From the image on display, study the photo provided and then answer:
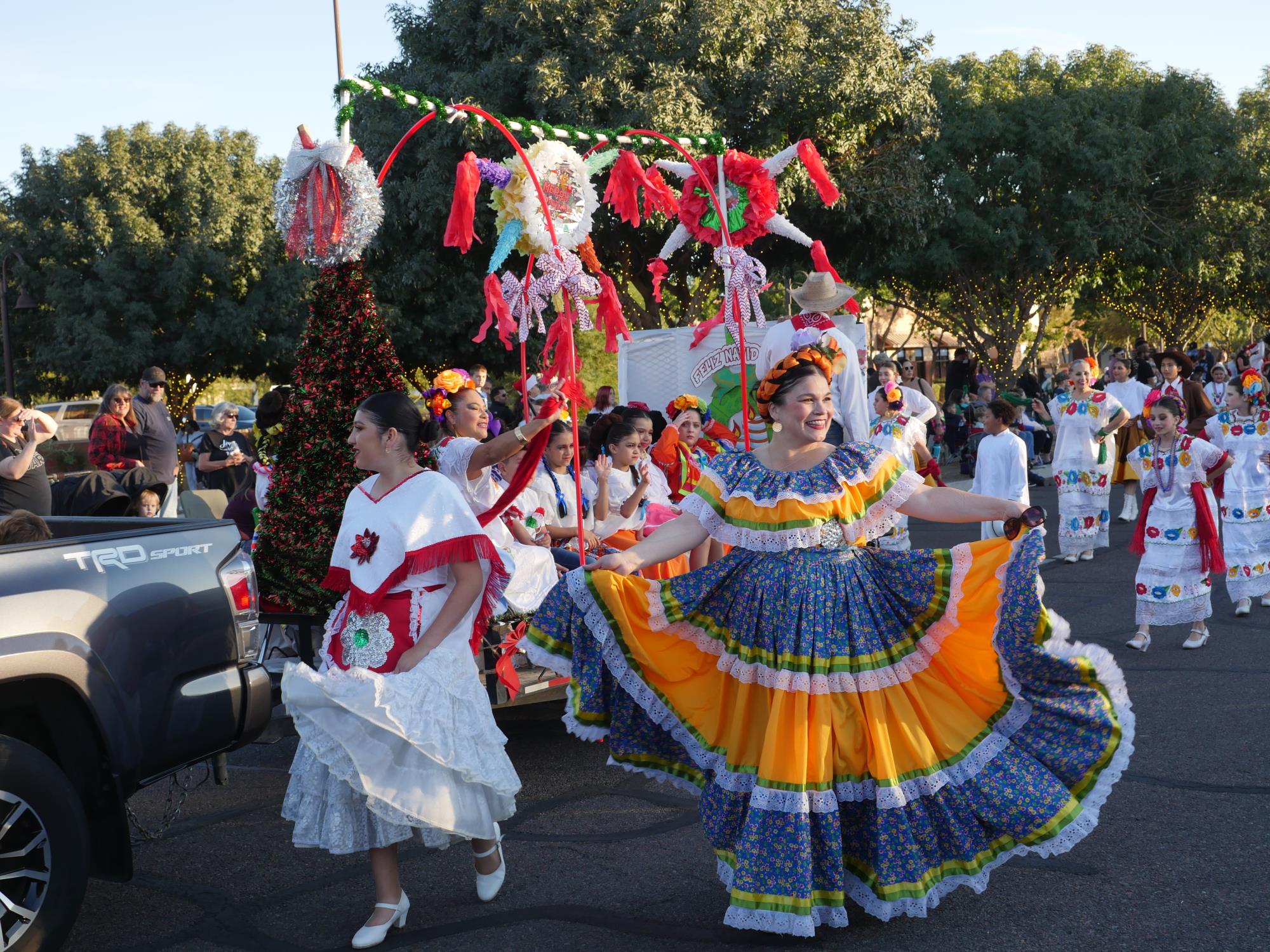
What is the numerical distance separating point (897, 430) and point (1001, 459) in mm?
1516

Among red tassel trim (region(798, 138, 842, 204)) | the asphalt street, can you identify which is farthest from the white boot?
the asphalt street

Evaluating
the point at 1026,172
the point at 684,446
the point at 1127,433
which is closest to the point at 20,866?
Result: the point at 684,446

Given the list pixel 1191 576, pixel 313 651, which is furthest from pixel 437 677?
pixel 1191 576

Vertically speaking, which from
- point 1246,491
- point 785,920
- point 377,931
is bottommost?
point 377,931

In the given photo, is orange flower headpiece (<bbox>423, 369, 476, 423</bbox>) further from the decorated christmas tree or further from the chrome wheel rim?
the chrome wheel rim

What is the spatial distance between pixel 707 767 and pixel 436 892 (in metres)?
1.25

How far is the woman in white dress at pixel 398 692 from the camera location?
396 centimetres

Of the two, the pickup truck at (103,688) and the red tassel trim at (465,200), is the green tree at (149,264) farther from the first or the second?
the pickup truck at (103,688)

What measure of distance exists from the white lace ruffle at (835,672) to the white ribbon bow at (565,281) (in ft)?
10.7

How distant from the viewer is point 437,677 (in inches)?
164

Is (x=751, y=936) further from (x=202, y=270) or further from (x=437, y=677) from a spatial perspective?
(x=202, y=270)

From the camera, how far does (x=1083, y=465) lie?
41.6 feet

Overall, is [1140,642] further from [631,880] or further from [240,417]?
[240,417]

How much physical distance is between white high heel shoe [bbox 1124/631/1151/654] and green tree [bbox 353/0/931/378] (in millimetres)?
11459
